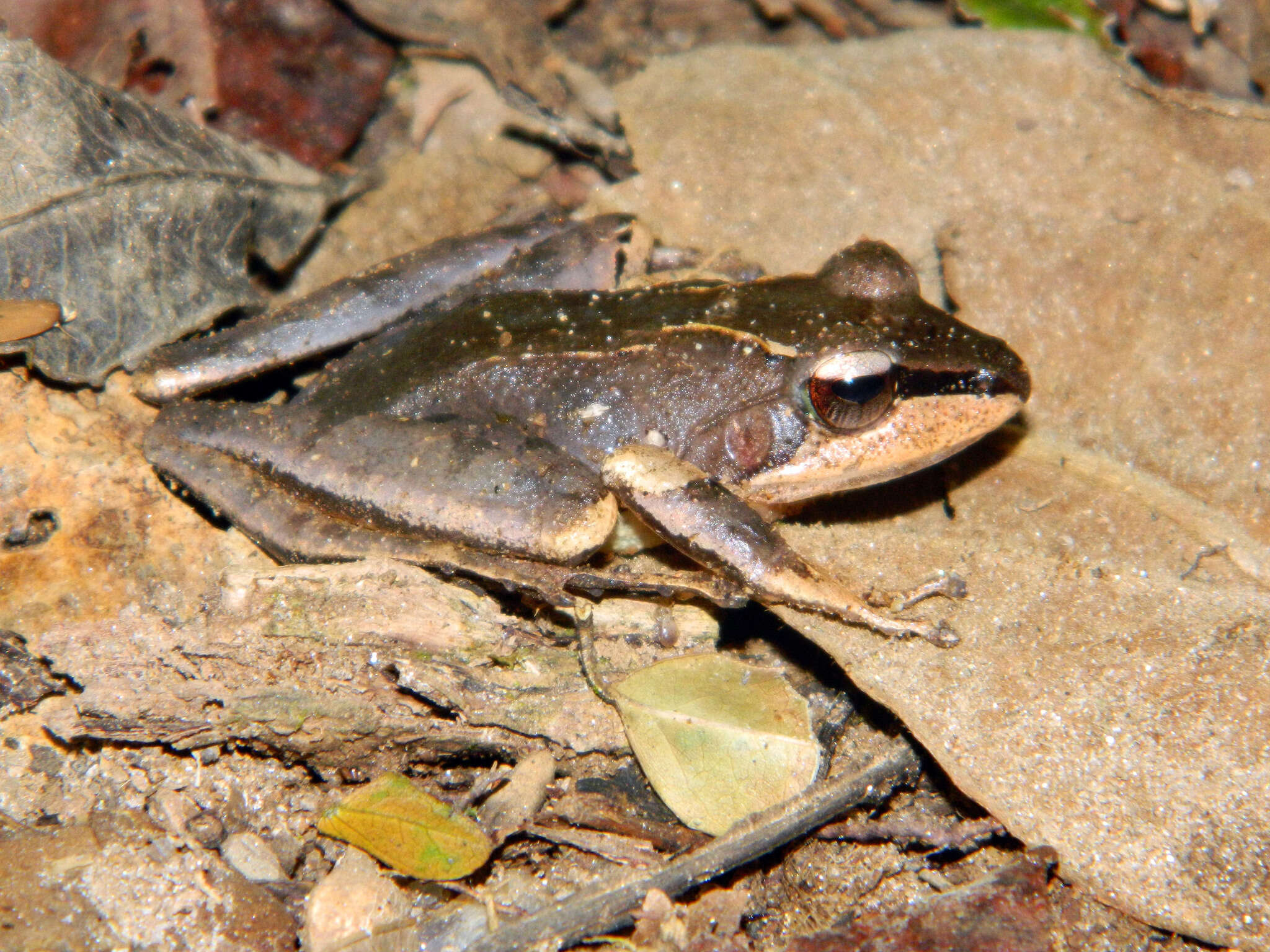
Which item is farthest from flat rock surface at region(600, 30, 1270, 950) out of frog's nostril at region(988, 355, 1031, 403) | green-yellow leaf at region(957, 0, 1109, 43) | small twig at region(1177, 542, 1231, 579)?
green-yellow leaf at region(957, 0, 1109, 43)

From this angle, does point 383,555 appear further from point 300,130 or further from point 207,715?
point 300,130

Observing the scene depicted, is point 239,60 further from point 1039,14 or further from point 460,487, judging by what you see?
point 1039,14

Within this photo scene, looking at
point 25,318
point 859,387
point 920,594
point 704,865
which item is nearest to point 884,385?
point 859,387

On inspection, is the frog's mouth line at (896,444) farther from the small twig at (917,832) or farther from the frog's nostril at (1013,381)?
the small twig at (917,832)

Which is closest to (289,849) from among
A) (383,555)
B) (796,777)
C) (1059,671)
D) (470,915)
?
(470,915)

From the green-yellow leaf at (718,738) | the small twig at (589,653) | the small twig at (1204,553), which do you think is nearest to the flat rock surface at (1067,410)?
the small twig at (1204,553)

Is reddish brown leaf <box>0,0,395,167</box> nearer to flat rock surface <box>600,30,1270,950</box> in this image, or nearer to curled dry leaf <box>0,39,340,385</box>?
curled dry leaf <box>0,39,340,385</box>

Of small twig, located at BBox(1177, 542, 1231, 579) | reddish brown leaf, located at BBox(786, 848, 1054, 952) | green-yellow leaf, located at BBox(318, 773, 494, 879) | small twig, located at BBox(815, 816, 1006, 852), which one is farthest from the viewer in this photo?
small twig, located at BBox(1177, 542, 1231, 579)
